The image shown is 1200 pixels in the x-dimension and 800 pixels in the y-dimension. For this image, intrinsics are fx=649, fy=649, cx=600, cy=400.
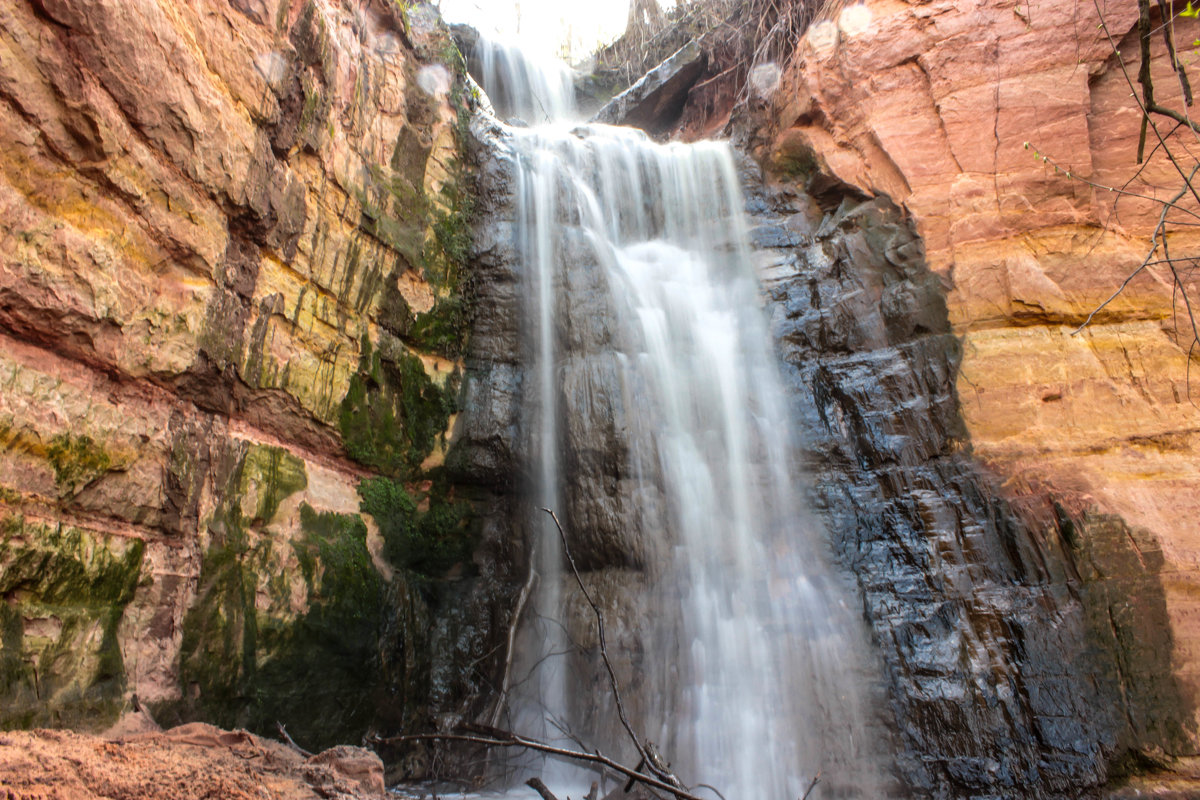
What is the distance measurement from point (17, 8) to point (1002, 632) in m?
7.76

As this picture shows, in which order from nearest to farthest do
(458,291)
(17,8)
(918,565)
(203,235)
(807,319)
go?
1. (17,8)
2. (203,235)
3. (918,565)
4. (807,319)
5. (458,291)

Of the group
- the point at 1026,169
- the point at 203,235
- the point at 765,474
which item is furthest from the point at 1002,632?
the point at 203,235

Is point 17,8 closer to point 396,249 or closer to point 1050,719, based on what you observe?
point 396,249

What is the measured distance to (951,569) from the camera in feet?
18.6

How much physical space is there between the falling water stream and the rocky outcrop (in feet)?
4.35

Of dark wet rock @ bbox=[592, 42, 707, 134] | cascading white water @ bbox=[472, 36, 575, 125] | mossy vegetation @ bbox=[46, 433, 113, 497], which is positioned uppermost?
cascading white water @ bbox=[472, 36, 575, 125]

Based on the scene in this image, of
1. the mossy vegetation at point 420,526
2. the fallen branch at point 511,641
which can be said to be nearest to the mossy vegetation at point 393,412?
the mossy vegetation at point 420,526

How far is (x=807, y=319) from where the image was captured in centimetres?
737

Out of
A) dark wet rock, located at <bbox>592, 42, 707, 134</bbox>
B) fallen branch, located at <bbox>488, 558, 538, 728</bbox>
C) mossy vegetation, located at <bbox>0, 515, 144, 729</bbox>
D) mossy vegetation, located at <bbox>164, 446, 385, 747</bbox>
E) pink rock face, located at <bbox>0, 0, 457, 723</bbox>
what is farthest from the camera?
dark wet rock, located at <bbox>592, 42, 707, 134</bbox>

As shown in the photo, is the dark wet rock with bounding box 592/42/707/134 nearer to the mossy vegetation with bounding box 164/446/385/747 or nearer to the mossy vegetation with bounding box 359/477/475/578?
the mossy vegetation with bounding box 359/477/475/578

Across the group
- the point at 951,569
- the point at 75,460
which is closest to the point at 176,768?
the point at 75,460

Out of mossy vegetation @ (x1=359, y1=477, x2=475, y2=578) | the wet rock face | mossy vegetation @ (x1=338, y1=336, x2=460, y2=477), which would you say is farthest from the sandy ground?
the wet rock face

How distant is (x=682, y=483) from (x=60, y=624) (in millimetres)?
4934

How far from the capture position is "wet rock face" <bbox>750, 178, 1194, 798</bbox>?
15.9 feet
